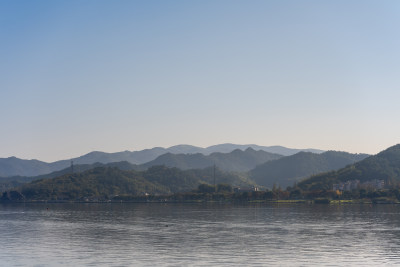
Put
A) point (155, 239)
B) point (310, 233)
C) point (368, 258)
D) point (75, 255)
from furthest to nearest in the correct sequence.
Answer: point (310, 233) → point (155, 239) → point (75, 255) → point (368, 258)

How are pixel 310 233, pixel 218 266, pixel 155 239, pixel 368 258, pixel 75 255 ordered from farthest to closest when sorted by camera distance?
pixel 310 233 → pixel 155 239 → pixel 75 255 → pixel 368 258 → pixel 218 266

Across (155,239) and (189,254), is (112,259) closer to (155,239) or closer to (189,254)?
(189,254)

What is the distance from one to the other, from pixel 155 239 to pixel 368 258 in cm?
3931

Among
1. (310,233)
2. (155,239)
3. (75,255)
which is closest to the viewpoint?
(75,255)

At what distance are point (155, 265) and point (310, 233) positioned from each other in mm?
47754

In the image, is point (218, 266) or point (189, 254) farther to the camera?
point (189, 254)

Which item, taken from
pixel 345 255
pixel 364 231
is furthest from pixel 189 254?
pixel 364 231

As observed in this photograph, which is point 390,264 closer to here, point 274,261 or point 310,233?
point 274,261

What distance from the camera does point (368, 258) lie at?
6750cm

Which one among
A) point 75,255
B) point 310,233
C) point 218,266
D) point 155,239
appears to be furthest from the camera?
point 310,233

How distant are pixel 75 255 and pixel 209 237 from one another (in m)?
29.4

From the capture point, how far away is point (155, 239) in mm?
92875

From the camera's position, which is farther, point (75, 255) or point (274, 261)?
point (75, 255)

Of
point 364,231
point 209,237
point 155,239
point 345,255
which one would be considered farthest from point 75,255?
point 364,231
